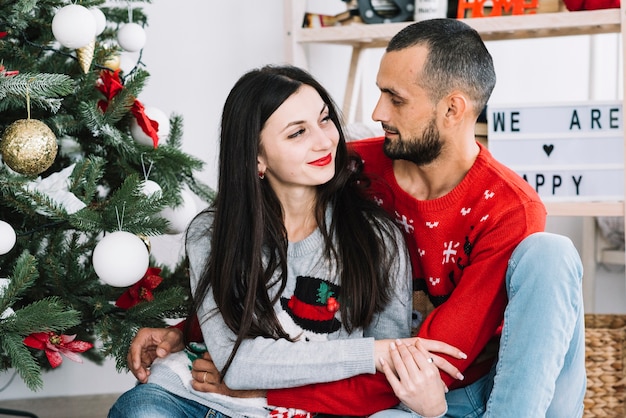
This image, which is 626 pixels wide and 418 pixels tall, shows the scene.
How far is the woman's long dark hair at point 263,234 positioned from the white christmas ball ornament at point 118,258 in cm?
13

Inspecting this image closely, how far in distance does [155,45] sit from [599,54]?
1.33 m

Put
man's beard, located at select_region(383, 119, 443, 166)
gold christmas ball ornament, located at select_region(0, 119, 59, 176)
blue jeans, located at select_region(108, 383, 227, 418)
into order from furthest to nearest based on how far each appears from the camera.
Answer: man's beard, located at select_region(383, 119, 443, 166)
blue jeans, located at select_region(108, 383, 227, 418)
gold christmas ball ornament, located at select_region(0, 119, 59, 176)

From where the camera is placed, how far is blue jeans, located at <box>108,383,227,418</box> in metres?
1.34

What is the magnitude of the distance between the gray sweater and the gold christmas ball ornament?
340 mm

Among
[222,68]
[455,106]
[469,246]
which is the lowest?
[469,246]

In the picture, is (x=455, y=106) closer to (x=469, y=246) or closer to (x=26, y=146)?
(x=469, y=246)

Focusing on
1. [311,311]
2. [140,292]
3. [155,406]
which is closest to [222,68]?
Result: [140,292]

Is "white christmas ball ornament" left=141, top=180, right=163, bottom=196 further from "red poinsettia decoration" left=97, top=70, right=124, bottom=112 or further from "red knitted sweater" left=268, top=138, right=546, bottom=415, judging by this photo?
"red knitted sweater" left=268, top=138, right=546, bottom=415

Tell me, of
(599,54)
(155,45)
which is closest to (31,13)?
(155,45)

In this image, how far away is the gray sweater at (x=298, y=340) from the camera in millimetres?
1288

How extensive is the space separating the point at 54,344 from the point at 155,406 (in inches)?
8.2

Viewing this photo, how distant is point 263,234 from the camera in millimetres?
1451

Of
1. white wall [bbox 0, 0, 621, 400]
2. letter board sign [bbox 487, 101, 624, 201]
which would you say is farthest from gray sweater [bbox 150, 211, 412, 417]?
white wall [bbox 0, 0, 621, 400]

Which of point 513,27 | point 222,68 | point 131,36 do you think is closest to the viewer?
point 131,36
